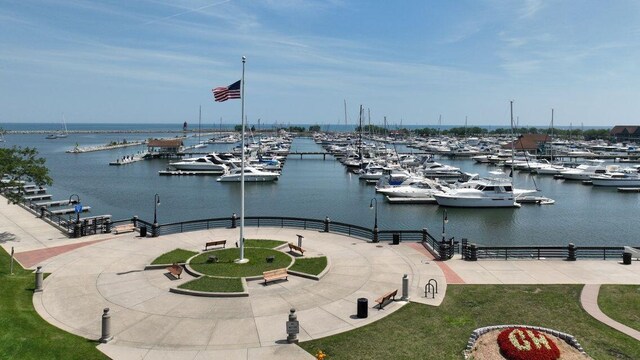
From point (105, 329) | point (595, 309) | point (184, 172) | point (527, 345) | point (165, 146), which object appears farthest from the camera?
point (165, 146)

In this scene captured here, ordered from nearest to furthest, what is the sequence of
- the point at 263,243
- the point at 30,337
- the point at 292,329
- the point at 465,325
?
1. the point at 30,337
2. the point at 292,329
3. the point at 465,325
4. the point at 263,243

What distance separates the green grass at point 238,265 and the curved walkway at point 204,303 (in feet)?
4.06

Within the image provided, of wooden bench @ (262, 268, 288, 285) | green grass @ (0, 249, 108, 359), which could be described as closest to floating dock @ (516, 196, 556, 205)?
wooden bench @ (262, 268, 288, 285)

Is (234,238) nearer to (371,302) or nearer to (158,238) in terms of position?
(158,238)

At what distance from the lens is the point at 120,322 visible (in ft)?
56.5

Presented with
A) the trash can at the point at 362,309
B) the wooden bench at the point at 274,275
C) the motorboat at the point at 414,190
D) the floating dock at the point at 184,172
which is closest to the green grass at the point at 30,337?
the wooden bench at the point at 274,275

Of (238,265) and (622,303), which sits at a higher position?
(238,265)

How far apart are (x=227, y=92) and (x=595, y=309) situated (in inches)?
803

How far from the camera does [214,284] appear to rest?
21.0 m

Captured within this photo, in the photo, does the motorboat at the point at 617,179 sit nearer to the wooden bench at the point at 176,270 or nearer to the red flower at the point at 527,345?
the red flower at the point at 527,345

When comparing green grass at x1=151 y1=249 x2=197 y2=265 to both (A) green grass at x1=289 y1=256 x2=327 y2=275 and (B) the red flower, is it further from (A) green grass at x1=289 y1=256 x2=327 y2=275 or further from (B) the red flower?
(B) the red flower

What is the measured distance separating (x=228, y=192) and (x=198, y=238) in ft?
136

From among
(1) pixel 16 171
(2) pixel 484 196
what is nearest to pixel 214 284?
(1) pixel 16 171

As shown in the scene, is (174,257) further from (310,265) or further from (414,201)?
(414,201)
